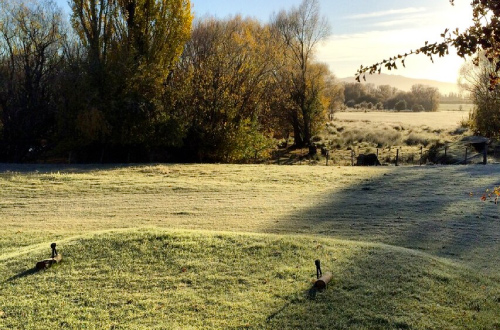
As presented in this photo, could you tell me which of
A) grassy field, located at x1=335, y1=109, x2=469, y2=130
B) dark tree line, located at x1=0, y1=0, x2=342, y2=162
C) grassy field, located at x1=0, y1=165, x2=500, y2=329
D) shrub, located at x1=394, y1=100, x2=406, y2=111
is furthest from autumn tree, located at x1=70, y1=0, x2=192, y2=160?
shrub, located at x1=394, y1=100, x2=406, y2=111

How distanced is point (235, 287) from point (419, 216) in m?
7.03

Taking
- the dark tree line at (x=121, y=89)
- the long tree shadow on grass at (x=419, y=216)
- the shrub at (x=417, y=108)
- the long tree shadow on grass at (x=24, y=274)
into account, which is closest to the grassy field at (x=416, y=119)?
the shrub at (x=417, y=108)

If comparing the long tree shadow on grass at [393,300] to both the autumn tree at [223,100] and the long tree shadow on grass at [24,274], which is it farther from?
the autumn tree at [223,100]

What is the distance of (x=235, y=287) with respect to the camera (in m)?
6.23

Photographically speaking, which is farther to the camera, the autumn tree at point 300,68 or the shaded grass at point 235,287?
the autumn tree at point 300,68

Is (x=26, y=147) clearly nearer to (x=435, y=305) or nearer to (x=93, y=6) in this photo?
(x=93, y=6)

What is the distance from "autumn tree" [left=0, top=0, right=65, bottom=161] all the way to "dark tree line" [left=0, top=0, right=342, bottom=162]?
5 centimetres

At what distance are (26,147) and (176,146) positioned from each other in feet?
24.9

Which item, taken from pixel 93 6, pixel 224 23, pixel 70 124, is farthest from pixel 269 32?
pixel 70 124

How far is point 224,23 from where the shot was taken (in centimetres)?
3872

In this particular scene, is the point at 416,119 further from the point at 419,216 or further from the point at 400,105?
the point at 419,216

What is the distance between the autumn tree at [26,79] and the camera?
23031mm

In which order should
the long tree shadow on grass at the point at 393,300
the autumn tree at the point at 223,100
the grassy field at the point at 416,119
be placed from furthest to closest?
the grassy field at the point at 416,119 → the autumn tree at the point at 223,100 → the long tree shadow on grass at the point at 393,300

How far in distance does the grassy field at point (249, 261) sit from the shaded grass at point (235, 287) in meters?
0.02
